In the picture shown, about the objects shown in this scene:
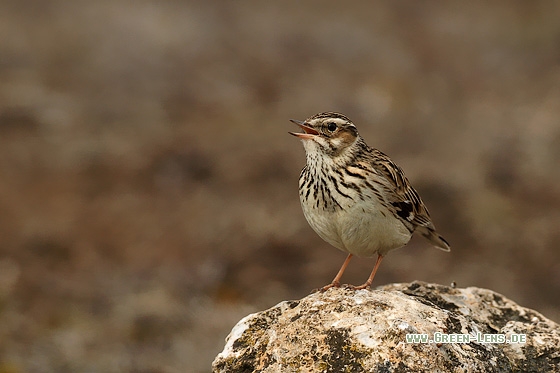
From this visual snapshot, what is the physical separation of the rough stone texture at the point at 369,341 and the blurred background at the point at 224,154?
5.79m

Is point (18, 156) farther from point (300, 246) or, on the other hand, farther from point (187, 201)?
point (300, 246)

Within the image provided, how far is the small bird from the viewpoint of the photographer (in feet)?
24.2

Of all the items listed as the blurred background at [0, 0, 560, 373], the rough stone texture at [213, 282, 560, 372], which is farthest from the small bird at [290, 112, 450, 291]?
the blurred background at [0, 0, 560, 373]

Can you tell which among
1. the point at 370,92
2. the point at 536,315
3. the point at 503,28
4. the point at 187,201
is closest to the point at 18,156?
the point at 187,201

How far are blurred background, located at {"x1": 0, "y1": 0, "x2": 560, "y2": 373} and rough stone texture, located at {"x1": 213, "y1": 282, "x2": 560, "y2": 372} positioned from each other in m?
5.79

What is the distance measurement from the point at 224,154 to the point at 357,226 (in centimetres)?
1163

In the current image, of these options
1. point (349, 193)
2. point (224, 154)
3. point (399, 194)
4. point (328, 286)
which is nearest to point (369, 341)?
point (328, 286)

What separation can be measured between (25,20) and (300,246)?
1483 cm

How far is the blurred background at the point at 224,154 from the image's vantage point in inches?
535

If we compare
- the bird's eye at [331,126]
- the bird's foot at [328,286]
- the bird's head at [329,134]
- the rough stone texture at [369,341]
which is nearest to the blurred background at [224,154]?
the bird's foot at [328,286]

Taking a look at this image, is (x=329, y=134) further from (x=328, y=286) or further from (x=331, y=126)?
(x=328, y=286)

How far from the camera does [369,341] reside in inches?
231

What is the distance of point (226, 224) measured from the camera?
52.7 feet

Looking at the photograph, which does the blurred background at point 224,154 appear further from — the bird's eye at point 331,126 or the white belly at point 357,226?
the bird's eye at point 331,126
